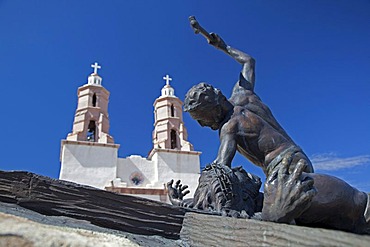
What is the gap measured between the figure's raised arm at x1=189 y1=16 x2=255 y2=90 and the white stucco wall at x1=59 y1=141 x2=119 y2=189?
14522 millimetres

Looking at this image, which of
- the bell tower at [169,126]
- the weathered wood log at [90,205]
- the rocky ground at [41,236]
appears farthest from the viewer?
the bell tower at [169,126]

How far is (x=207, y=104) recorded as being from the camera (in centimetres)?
225

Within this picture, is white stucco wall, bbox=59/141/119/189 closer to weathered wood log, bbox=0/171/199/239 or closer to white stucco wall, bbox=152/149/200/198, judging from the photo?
white stucco wall, bbox=152/149/200/198

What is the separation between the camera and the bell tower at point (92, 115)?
1752 centimetres

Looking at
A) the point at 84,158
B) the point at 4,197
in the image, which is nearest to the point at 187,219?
the point at 4,197

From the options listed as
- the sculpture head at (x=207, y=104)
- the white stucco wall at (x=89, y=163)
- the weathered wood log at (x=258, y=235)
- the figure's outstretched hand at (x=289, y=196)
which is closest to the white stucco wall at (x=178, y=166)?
the white stucco wall at (x=89, y=163)

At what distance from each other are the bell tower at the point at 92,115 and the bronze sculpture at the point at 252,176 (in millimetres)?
15562

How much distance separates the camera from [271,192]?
1137 mm

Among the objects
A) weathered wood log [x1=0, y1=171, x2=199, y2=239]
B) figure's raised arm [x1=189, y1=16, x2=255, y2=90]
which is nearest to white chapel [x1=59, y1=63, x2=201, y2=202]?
figure's raised arm [x1=189, y1=16, x2=255, y2=90]

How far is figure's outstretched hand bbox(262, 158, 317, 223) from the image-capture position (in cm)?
106

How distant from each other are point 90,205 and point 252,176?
1233 mm

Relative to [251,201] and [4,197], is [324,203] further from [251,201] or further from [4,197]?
[4,197]

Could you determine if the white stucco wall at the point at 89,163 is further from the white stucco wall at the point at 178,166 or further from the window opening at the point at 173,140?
the window opening at the point at 173,140

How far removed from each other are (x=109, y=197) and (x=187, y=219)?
0.36 meters
